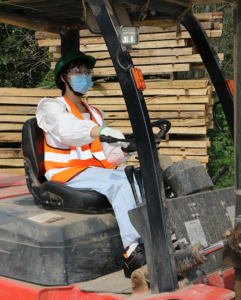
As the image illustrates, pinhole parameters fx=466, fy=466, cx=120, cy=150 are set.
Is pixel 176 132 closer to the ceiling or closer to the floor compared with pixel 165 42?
closer to the floor

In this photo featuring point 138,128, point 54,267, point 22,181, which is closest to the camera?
point 138,128

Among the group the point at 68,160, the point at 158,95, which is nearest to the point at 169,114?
the point at 158,95

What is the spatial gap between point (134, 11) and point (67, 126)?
44.7 inches

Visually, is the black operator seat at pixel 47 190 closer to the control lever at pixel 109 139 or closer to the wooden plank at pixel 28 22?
the control lever at pixel 109 139

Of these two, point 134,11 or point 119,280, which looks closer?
point 119,280

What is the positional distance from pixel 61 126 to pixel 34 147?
1.49 ft

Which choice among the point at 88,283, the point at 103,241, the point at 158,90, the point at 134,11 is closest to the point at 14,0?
the point at 134,11

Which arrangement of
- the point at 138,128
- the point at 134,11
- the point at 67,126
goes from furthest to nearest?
1. the point at 134,11
2. the point at 67,126
3. the point at 138,128

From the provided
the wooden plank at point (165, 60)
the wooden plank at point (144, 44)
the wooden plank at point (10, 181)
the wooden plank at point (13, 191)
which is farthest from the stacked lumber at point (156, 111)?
the wooden plank at point (13, 191)

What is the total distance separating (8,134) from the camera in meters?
8.43

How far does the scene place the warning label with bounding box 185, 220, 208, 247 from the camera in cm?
287

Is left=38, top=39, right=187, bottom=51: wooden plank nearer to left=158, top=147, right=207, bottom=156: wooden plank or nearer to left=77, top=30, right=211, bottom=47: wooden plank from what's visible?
left=77, top=30, right=211, bottom=47: wooden plank

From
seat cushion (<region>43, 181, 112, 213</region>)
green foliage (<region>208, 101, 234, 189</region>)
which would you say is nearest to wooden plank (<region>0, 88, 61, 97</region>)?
green foliage (<region>208, 101, 234, 189</region>)

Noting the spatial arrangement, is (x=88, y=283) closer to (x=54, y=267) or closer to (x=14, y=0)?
(x=54, y=267)
